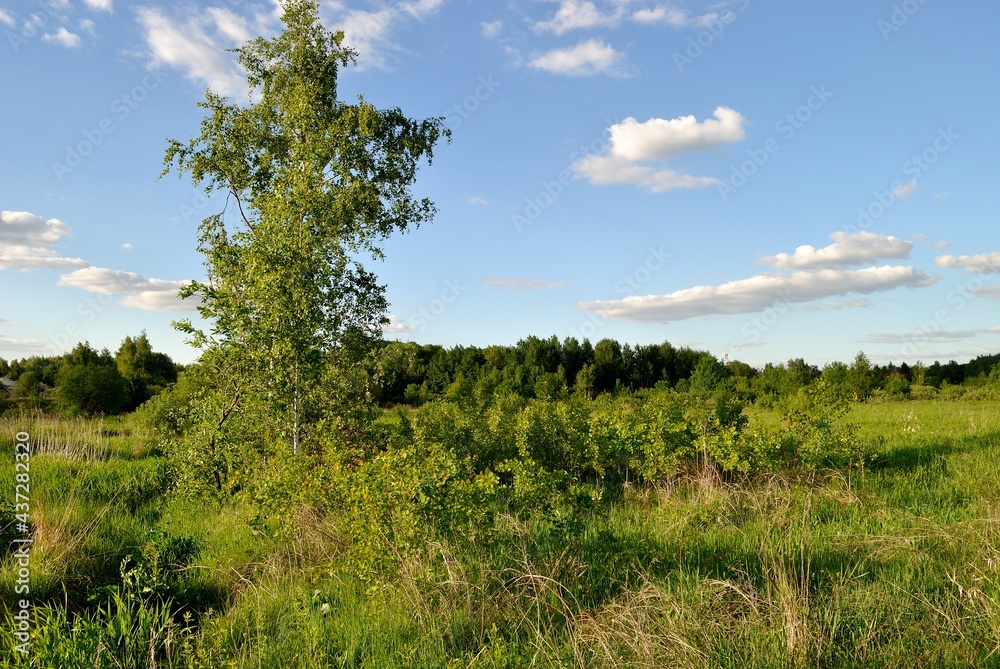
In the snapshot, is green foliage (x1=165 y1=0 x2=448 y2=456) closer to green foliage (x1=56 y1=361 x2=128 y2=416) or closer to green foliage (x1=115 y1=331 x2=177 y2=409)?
green foliage (x1=56 y1=361 x2=128 y2=416)

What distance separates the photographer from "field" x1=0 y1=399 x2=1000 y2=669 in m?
4.44

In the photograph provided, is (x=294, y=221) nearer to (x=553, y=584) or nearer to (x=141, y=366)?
(x=553, y=584)

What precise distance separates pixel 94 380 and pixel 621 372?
2789 centimetres

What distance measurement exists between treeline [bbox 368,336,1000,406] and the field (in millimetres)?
22020

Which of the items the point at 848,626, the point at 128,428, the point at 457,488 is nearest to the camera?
the point at 848,626

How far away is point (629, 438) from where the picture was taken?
33.8 feet

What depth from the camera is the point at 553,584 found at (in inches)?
212

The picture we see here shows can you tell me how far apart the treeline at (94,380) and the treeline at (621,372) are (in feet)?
37.2

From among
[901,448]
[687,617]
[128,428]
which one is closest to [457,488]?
[687,617]

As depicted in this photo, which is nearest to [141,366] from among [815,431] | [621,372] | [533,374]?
[533,374]

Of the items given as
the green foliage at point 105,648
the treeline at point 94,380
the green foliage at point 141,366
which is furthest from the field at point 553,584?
the green foliage at point 141,366

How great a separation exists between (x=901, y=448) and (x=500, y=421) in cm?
779

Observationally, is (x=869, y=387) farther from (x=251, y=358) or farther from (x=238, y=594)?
(x=238, y=594)

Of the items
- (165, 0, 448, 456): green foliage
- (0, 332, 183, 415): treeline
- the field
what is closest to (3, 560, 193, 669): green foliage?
the field
